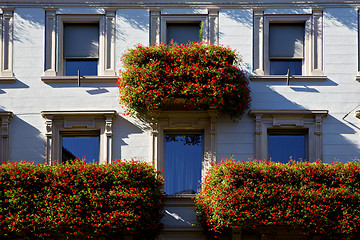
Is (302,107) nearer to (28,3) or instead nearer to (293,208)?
(293,208)

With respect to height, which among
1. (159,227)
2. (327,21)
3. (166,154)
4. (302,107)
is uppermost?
(327,21)

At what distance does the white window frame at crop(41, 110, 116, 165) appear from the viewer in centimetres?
2191

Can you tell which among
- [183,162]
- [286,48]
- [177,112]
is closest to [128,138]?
[177,112]

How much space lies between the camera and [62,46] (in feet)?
74.6

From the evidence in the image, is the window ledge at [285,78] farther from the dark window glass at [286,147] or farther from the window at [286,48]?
the dark window glass at [286,147]

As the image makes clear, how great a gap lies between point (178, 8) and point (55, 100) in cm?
457

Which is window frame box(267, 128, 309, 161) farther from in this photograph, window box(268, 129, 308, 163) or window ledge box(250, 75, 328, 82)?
window ledge box(250, 75, 328, 82)

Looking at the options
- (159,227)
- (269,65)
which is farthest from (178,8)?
(159,227)

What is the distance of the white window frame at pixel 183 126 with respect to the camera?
2193 centimetres

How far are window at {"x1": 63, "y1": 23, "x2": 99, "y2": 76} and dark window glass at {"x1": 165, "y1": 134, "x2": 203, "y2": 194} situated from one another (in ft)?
10.5

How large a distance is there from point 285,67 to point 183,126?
3.56 m

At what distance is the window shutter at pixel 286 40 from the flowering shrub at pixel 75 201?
19.1 feet

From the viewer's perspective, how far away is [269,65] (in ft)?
74.4

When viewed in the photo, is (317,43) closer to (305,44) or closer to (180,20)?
(305,44)
